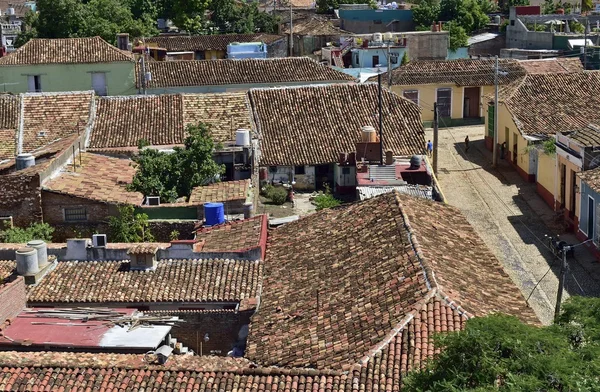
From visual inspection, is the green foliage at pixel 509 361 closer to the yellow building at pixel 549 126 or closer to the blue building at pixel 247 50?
the yellow building at pixel 549 126

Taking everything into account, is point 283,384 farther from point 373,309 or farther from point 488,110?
point 488,110

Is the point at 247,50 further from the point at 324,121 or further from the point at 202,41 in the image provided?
the point at 324,121

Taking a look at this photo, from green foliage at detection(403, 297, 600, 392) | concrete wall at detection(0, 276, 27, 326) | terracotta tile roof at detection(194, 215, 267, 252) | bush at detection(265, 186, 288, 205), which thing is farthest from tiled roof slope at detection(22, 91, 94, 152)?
green foliage at detection(403, 297, 600, 392)

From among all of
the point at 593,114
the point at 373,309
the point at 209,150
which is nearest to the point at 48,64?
the point at 209,150

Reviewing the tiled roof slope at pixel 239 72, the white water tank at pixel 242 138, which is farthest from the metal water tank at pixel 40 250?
the tiled roof slope at pixel 239 72

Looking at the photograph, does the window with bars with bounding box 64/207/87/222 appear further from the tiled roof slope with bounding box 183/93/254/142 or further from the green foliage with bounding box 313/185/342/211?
the tiled roof slope with bounding box 183/93/254/142
